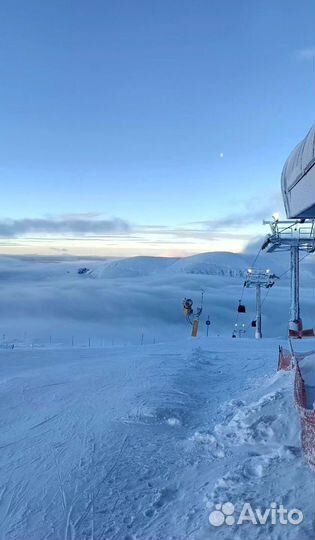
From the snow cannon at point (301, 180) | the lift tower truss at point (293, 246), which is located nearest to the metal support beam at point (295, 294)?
the lift tower truss at point (293, 246)

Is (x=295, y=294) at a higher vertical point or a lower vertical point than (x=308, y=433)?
higher

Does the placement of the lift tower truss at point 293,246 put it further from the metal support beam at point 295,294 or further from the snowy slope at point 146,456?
the snowy slope at point 146,456

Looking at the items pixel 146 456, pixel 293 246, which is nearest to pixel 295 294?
pixel 293 246

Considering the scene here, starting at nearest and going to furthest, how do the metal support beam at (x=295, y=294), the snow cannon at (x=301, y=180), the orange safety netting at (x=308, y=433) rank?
the snow cannon at (x=301, y=180) → the orange safety netting at (x=308, y=433) → the metal support beam at (x=295, y=294)

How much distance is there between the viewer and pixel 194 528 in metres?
5.24

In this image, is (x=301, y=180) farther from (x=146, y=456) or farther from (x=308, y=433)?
(x=146, y=456)

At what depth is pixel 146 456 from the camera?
7531 millimetres

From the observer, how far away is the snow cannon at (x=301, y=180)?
5.76 m

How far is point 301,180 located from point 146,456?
5.61m

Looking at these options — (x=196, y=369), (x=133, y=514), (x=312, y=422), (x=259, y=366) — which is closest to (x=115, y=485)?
(x=133, y=514)

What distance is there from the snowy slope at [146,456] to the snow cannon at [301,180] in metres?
3.93

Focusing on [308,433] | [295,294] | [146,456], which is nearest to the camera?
[308,433]

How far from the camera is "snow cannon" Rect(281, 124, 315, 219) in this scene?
576 cm

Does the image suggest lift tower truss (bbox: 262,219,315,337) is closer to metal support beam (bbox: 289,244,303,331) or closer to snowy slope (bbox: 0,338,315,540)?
metal support beam (bbox: 289,244,303,331)
